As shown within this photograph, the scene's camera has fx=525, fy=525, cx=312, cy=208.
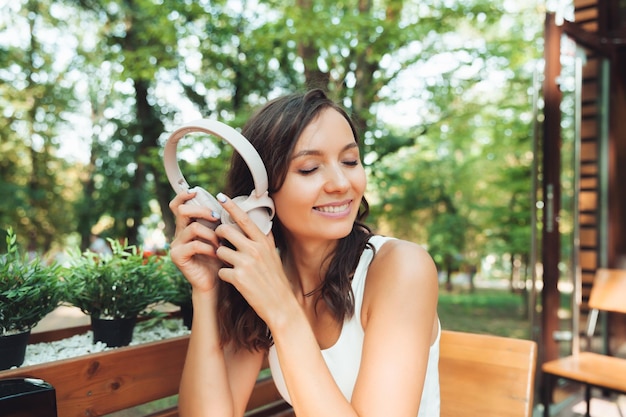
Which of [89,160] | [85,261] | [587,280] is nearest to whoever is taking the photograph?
[85,261]

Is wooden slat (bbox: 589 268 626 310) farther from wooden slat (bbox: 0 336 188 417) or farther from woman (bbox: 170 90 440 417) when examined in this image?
wooden slat (bbox: 0 336 188 417)

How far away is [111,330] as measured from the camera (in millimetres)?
1433

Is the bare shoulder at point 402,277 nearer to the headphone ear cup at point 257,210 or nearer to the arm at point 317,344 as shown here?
the arm at point 317,344

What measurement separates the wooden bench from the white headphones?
46 cm

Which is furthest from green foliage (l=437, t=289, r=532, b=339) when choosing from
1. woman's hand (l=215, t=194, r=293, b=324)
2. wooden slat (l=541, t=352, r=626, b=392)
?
woman's hand (l=215, t=194, r=293, b=324)

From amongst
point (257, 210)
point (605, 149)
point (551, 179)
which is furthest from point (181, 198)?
point (605, 149)

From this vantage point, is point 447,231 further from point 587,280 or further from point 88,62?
point 88,62

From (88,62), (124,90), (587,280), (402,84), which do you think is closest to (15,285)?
(587,280)

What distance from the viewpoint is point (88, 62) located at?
27.2 feet

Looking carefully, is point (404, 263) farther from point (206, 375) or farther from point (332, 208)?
point (206, 375)

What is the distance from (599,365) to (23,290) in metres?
2.91

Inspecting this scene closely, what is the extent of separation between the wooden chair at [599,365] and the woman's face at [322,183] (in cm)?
208

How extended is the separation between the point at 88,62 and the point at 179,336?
789 cm

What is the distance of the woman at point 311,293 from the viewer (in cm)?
103
